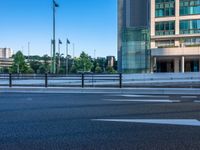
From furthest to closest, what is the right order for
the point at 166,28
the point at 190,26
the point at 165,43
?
1. the point at 165,43
2. the point at 166,28
3. the point at 190,26

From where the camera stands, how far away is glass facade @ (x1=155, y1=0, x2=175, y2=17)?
64938mm

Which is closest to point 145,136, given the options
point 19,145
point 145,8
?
point 19,145

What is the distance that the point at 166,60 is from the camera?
69.2m

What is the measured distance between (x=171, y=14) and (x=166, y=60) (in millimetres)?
10448

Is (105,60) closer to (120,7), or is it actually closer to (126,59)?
(120,7)

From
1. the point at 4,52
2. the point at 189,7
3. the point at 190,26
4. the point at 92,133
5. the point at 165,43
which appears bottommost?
the point at 92,133

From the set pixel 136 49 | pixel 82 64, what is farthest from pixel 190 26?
pixel 82 64

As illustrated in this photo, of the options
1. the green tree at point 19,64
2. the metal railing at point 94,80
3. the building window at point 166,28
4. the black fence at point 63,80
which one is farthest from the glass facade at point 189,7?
the black fence at point 63,80

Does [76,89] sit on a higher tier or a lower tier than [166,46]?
lower

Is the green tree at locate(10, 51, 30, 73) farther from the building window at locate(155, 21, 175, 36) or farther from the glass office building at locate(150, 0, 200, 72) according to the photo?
the building window at locate(155, 21, 175, 36)

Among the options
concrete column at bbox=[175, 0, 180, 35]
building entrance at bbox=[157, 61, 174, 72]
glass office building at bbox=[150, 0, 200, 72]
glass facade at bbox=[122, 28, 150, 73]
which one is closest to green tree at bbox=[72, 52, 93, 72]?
glass facade at bbox=[122, 28, 150, 73]

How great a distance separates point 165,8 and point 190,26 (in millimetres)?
6542

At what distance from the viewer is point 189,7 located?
64125 mm

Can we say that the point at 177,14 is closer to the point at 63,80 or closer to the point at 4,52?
the point at 63,80
